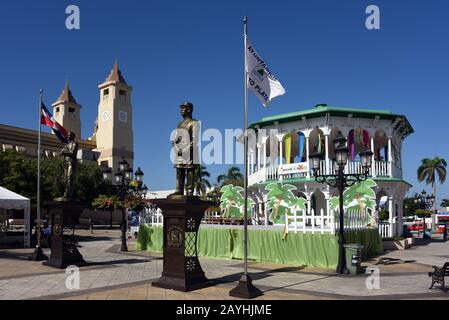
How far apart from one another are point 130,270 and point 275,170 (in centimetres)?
1184

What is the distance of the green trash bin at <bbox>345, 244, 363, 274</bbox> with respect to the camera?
13.0 metres

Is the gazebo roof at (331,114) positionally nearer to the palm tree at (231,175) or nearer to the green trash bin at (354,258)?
the green trash bin at (354,258)

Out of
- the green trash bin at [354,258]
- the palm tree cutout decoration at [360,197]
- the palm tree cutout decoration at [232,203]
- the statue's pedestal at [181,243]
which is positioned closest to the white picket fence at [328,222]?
the palm tree cutout decoration at [360,197]

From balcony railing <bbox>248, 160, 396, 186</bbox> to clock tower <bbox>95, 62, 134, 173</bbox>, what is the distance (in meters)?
57.2

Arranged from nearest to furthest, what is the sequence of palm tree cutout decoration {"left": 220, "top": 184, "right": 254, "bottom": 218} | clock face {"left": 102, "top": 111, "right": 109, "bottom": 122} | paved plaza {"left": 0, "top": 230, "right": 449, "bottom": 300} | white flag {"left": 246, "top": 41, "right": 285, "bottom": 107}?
paved plaza {"left": 0, "top": 230, "right": 449, "bottom": 300} < white flag {"left": 246, "top": 41, "right": 285, "bottom": 107} < palm tree cutout decoration {"left": 220, "top": 184, "right": 254, "bottom": 218} < clock face {"left": 102, "top": 111, "right": 109, "bottom": 122}

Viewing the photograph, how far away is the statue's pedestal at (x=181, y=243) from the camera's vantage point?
1024 centimetres

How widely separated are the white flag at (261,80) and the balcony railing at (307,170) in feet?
37.0

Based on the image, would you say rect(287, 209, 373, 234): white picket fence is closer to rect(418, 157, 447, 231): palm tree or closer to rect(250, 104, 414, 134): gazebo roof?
rect(250, 104, 414, 134): gazebo roof

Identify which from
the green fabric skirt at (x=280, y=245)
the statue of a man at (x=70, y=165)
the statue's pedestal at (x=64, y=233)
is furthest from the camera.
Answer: the statue of a man at (x=70, y=165)

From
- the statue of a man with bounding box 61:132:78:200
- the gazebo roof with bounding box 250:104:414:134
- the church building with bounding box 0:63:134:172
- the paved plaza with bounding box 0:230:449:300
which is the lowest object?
the paved plaza with bounding box 0:230:449:300

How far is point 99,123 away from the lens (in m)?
81.6

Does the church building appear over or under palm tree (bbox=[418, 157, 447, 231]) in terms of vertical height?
over

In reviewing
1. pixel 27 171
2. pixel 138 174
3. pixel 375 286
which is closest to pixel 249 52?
pixel 375 286

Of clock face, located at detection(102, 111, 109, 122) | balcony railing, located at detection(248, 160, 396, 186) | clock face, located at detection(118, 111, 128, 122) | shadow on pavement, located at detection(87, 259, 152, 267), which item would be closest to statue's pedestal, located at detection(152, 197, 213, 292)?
shadow on pavement, located at detection(87, 259, 152, 267)
